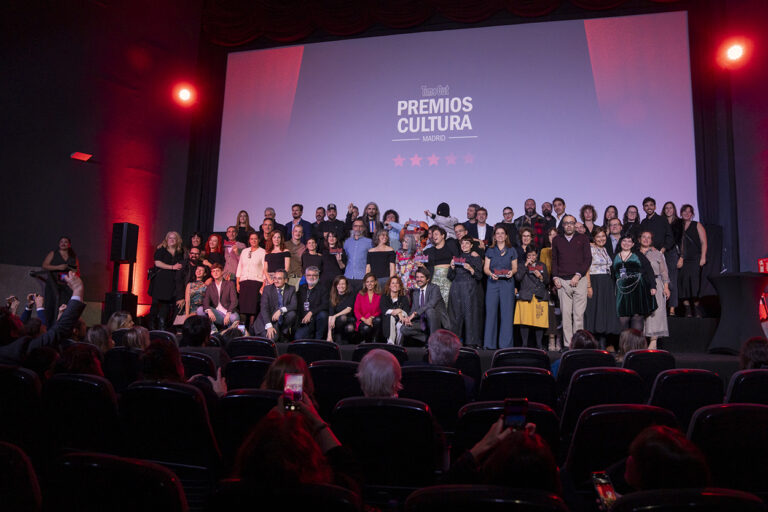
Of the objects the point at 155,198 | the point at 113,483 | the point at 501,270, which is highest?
the point at 155,198

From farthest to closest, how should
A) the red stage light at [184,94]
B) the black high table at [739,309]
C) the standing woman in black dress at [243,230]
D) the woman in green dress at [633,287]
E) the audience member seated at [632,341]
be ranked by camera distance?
the red stage light at [184,94] < the standing woman in black dress at [243,230] < the woman in green dress at [633,287] < the black high table at [739,309] < the audience member seated at [632,341]

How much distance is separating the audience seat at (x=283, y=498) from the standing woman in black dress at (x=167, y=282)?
25.1 feet

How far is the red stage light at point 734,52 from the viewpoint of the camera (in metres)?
8.66

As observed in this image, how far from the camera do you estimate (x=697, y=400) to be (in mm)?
3088

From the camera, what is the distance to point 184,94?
35.9 feet

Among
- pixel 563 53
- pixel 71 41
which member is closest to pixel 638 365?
pixel 563 53

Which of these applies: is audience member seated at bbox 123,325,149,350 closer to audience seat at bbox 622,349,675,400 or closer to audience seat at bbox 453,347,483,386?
audience seat at bbox 453,347,483,386

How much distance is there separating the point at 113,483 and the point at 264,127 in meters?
9.89

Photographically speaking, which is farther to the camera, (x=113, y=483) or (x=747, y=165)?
(x=747, y=165)

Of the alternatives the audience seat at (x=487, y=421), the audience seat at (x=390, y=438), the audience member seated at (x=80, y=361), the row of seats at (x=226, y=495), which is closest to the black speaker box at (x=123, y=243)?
the audience member seated at (x=80, y=361)

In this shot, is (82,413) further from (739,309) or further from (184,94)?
(184,94)

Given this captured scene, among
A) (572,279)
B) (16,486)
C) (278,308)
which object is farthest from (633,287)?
(16,486)

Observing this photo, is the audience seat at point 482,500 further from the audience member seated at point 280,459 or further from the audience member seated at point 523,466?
the audience member seated at point 280,459

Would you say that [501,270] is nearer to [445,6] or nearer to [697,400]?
[697,400]
